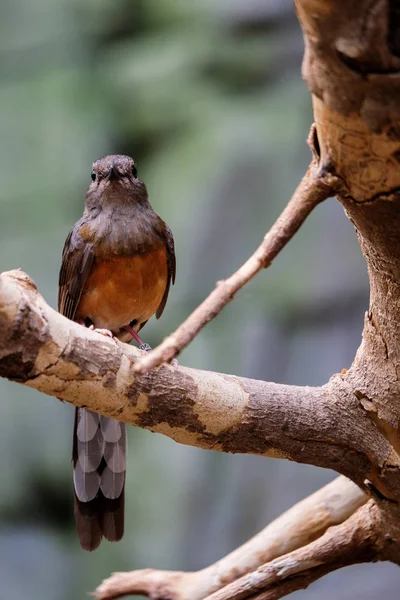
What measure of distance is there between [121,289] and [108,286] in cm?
5

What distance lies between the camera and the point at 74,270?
3.04 meters

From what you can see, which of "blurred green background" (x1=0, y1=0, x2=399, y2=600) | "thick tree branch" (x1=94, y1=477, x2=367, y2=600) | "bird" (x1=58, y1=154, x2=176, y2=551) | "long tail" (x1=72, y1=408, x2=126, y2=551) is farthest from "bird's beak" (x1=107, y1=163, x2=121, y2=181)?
"blurred green background" (x1=0, y1=0, x2=399, y2=600)

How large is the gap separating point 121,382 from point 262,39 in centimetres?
437

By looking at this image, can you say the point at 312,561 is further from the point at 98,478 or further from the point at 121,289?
the point at 121,289

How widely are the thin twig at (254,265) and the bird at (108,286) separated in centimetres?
122

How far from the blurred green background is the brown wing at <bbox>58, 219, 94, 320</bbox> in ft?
6.69

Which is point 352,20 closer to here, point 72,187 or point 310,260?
point 310,260

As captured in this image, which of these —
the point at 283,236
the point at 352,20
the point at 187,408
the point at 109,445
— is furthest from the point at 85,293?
the point at 352,20

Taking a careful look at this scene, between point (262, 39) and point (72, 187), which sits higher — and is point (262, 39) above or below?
above

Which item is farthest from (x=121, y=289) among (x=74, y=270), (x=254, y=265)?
(x=254, y=265)

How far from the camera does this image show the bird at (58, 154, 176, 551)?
281 cm

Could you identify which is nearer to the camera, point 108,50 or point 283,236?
point 283,236

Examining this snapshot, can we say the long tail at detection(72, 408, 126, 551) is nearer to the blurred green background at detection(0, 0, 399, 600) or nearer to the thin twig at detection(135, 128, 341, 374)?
the thin twig at detection(135, 128, 341, 374)

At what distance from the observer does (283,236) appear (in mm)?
1661
